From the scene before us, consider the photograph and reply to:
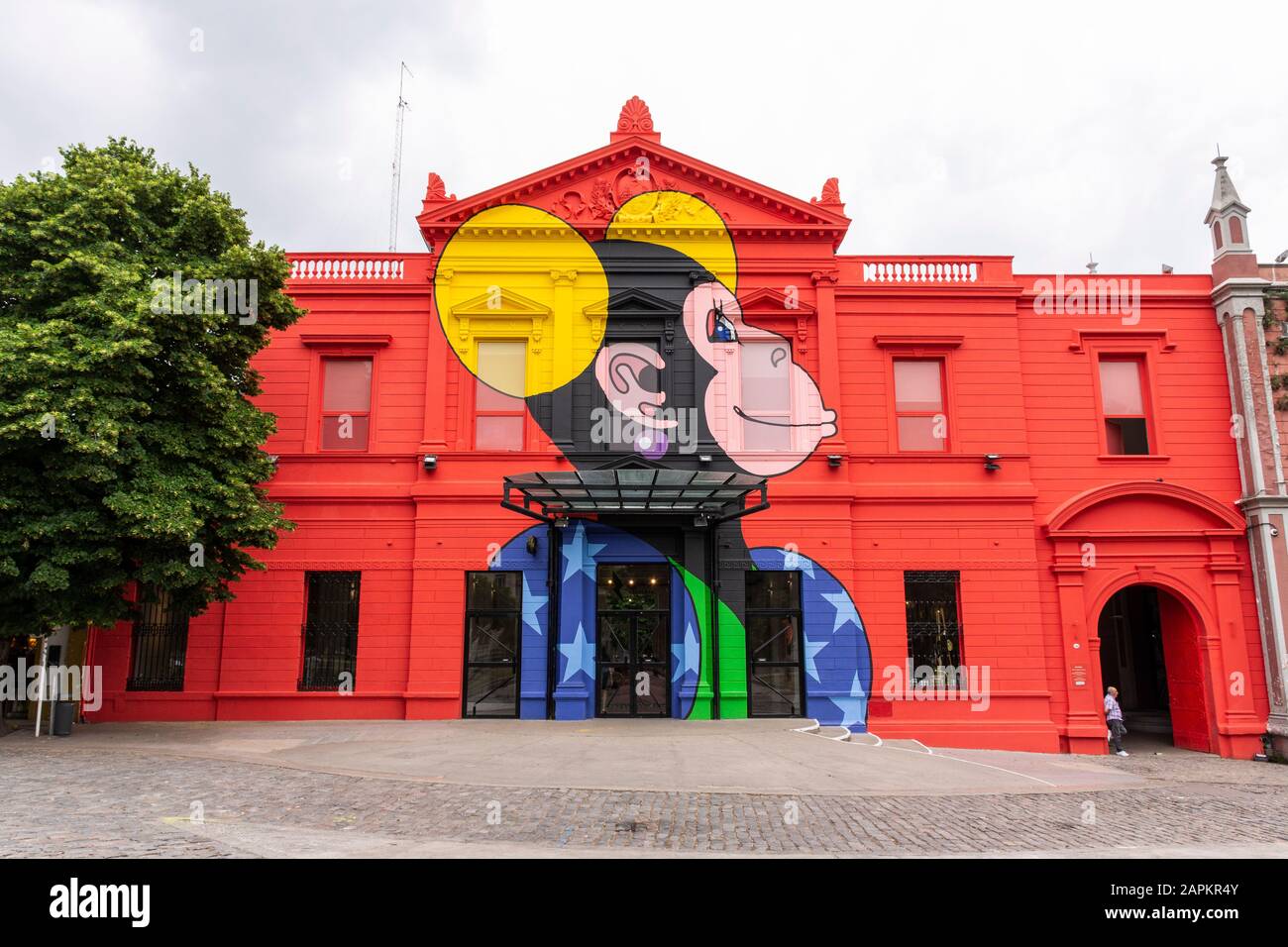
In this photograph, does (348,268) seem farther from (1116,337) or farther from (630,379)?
(1116,337)

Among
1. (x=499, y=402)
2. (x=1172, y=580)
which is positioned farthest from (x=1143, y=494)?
(x=499, y=402)

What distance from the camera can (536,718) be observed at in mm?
16875

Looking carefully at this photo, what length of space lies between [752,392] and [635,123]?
286 inches

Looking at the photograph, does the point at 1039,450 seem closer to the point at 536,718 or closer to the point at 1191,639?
the point at 1191,639

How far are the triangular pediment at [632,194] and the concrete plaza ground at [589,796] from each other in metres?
11.6

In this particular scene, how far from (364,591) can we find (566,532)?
4730 millimetres

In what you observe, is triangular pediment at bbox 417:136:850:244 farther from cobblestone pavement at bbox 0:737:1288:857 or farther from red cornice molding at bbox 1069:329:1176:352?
cobblestone pavement at bbox 0:737:1288:857

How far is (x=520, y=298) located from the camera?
18719 mm

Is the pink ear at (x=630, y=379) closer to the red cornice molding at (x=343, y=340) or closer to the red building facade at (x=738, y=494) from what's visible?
the red building facade at (x=738, y=494)

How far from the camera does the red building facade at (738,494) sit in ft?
56.7

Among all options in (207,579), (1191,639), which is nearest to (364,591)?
(207,579)

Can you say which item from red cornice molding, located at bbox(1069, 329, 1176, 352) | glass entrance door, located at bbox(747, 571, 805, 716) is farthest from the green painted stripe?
red cornice molding, located at bbox(1069, 329, 1176, 352)

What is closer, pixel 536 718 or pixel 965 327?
pixel 536 718

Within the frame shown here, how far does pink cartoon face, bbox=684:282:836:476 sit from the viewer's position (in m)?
18.3
